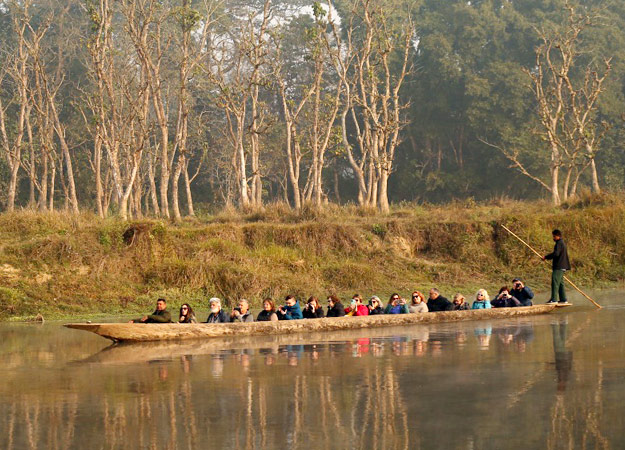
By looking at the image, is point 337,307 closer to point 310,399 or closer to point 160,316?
point 160,316

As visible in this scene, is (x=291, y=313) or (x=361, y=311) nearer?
(x=291, y=313)

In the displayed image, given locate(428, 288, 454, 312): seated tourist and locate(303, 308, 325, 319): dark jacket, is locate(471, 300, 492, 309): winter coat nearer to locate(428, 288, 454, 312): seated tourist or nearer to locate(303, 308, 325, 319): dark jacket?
locate(428, 288, 454, 312): seated tourist

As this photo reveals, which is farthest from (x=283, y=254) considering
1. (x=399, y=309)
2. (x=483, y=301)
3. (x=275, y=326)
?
(x=275, y=326)

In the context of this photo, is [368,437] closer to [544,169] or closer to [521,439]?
[521,439]

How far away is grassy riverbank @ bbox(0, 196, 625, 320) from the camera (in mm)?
26531

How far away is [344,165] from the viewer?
214ft

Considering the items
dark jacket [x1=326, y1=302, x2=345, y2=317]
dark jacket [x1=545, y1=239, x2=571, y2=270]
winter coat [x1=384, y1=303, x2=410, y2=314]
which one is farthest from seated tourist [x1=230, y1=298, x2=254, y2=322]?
dark jacket [x1=545, y1=239, x2=571, y2=270]

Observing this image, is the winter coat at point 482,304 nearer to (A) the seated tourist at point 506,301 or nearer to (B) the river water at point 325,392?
(A) the seated tourist at point 506,301

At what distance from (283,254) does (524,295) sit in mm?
8658

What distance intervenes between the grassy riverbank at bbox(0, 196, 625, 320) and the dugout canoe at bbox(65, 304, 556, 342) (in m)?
6.75

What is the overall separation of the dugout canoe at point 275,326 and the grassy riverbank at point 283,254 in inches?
266

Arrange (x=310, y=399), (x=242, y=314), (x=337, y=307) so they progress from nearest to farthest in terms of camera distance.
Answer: (x=310, y=399), (x=242, y=314), (x=337, y=307)

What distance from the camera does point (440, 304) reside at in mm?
22578

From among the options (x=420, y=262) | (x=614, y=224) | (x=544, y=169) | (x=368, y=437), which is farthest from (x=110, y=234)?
(x=544, y=169)
